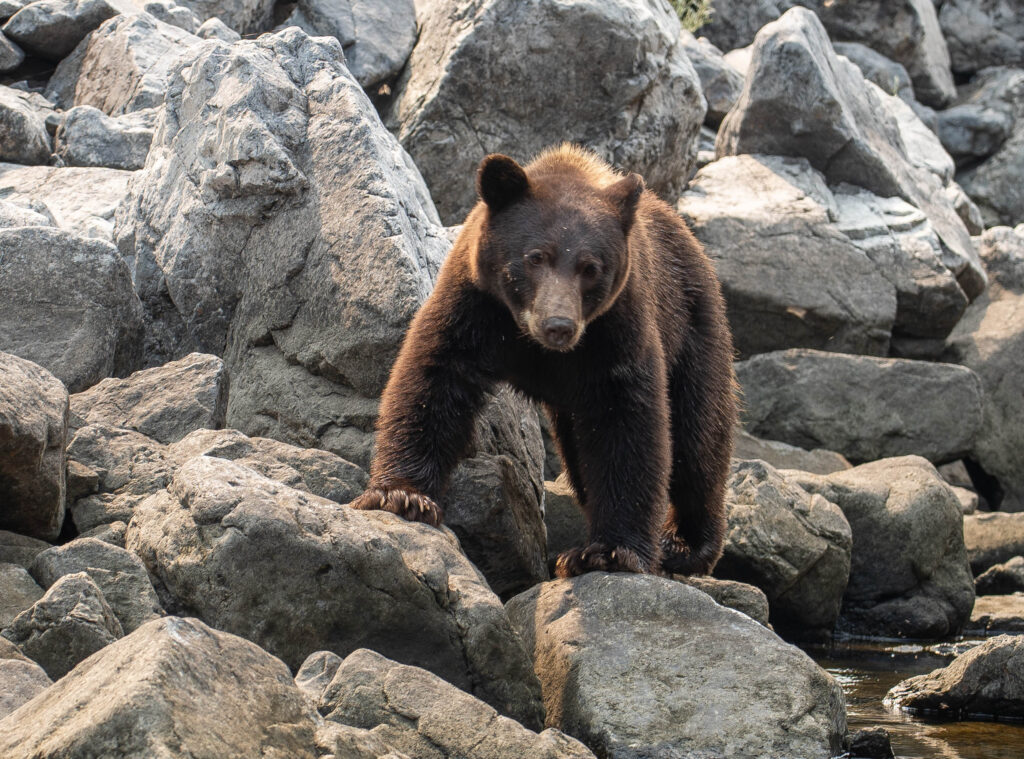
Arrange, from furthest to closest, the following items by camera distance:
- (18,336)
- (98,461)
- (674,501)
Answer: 1. (674,501)
2. (18,336)
3. (98,461)

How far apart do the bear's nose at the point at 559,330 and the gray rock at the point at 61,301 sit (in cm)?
288

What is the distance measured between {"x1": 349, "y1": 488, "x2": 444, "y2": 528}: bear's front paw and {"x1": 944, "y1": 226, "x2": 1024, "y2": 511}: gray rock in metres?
8.36

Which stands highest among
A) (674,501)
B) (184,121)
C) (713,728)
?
(184,121)

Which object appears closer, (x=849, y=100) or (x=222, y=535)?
(x=222, y=535)

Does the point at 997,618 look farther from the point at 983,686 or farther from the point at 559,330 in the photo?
the point at 559,330

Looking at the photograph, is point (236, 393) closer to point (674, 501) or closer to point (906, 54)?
point (674, 501)

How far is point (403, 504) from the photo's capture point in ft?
19.3

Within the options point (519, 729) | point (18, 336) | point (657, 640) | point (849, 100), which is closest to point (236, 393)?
point (18, 336)

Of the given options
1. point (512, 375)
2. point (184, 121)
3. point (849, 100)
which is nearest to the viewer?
point (512, 375)

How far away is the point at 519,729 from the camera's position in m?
4.31

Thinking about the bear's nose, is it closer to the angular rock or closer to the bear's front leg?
the bear's front leg

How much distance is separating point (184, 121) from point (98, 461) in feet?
10.3

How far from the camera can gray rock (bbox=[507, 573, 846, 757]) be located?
16.7 feet

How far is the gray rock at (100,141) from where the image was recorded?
9984mm
